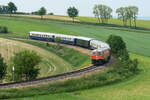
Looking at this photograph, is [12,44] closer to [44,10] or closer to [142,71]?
[142,71]

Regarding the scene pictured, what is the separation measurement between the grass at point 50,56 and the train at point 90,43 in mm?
3318

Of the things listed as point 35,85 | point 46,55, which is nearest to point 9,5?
point 46,55

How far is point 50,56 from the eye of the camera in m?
58.0

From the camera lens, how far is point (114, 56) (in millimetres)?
46125

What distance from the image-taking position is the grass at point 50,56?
156 feet

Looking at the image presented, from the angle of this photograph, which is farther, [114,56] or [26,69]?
[114,56]

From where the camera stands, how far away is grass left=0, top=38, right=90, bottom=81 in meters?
47.6

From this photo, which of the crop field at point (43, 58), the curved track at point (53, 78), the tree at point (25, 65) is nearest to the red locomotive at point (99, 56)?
the curved track at point (53, 78)

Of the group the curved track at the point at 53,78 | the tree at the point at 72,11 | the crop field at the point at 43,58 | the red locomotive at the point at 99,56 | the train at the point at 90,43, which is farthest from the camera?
the tree at the point at 72,11

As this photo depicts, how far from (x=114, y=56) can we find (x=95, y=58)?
31.4 ft

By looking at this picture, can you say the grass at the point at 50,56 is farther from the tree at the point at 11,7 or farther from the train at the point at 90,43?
the tree at the point at 11,7

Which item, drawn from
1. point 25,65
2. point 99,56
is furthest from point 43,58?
point 99,56

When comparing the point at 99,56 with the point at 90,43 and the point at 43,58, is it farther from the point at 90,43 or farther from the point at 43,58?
the point at 43,58

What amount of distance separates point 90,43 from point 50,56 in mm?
12408
